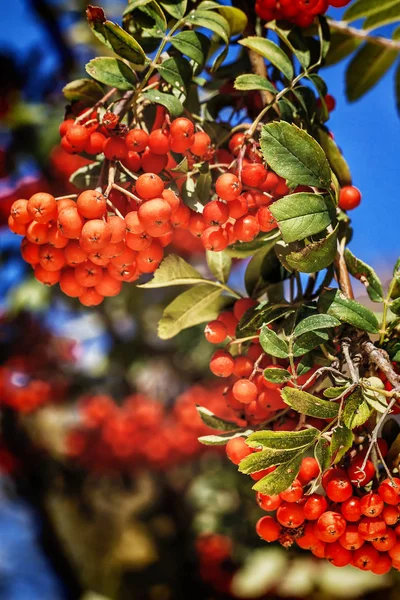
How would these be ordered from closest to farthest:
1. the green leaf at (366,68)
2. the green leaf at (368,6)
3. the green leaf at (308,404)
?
the green leaf at (308,404) < the green leaf at (368,6) < the green leaf at (366,68)

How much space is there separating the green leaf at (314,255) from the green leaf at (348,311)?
6 centimetres

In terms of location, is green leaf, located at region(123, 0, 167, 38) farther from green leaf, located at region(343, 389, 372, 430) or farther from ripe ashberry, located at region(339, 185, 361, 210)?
green leaf, located at region(343, 389, 372, 430)

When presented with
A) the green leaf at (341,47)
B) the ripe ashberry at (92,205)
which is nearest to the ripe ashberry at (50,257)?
the ripe ashberry at (92,205)

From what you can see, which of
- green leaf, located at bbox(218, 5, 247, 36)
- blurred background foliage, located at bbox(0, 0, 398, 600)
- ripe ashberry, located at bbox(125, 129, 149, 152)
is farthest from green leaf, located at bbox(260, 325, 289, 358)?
blurred background foliage, located at bbox(0, 0, 398, 600)

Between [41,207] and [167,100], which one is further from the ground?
[167,100]

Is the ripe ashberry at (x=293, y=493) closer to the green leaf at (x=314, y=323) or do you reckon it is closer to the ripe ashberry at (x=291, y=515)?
the ripe ashberry at (x=291, y=515)

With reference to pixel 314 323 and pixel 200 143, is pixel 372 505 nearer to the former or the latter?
pixel 314 323

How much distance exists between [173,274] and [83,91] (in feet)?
1.06

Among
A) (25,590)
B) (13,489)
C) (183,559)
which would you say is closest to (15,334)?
(13,489)

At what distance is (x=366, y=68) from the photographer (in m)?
1.28

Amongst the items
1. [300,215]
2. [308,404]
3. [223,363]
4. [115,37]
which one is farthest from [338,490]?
[115,37]

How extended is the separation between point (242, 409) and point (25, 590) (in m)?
5.79

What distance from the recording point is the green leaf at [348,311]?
2.52ft

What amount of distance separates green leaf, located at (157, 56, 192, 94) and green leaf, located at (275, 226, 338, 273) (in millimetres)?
301
